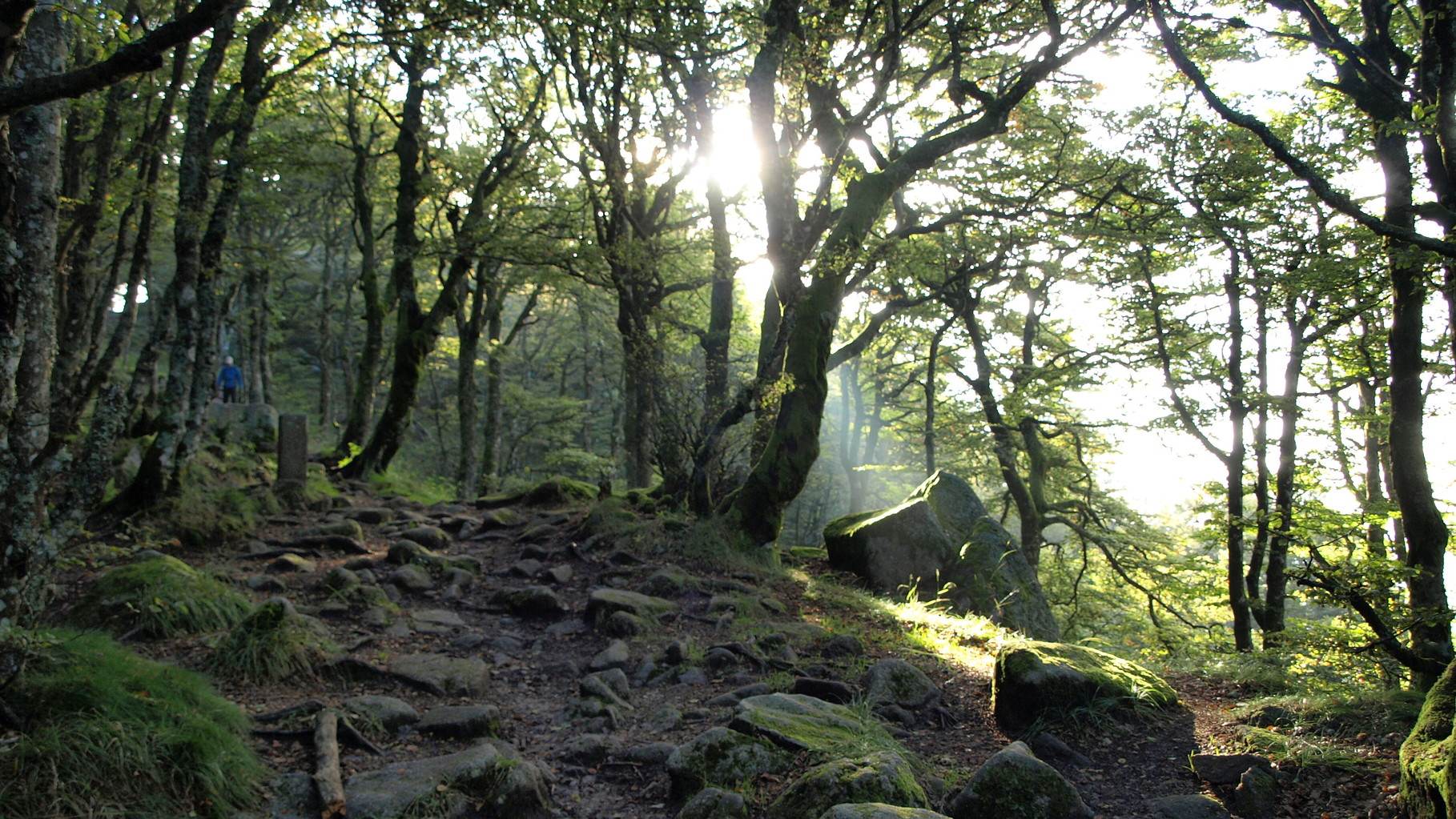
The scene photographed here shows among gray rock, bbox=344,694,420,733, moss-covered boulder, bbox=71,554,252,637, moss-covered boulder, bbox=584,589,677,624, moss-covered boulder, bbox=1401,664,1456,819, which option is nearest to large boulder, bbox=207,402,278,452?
moss-covered boulder, bbox=71,554,252,637

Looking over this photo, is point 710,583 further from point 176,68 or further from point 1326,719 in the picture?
point 176,68

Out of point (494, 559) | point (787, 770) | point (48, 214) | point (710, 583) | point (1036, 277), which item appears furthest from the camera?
point (1036, 277)

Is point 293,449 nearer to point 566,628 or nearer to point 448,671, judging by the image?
point 566,628

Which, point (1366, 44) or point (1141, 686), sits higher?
point (1366, 44)

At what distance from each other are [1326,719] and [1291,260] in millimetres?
7546

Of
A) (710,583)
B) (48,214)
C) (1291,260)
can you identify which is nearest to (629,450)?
(710,583)

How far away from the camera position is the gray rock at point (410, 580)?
7.93 m

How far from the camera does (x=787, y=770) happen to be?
393cm

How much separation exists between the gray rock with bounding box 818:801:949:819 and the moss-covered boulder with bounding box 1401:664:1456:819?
1808mm

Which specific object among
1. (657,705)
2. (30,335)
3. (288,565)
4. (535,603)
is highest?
(30,335)

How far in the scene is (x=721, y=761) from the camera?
4004 mm

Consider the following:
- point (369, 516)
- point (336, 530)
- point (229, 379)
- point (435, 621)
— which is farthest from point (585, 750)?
point (229, 379)

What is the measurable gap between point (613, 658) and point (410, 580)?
2.97 m

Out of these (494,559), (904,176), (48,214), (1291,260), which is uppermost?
(904,176)
